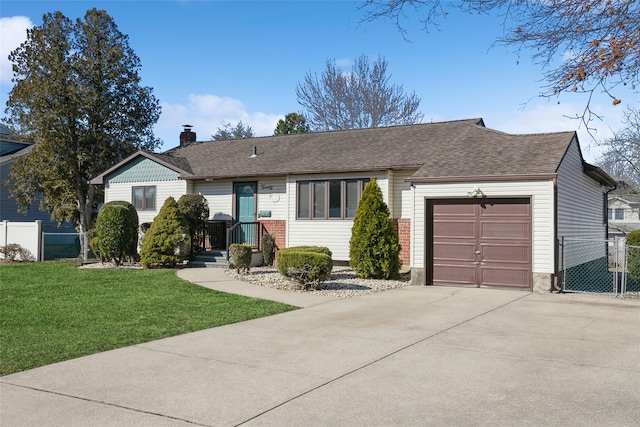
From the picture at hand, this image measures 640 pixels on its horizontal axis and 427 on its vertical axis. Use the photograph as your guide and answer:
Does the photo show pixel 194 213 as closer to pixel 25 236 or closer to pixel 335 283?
pixel 335 283

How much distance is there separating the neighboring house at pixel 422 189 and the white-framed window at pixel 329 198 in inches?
1.3

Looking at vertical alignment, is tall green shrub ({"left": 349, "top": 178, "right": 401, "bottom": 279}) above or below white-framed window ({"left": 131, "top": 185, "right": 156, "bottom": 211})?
below

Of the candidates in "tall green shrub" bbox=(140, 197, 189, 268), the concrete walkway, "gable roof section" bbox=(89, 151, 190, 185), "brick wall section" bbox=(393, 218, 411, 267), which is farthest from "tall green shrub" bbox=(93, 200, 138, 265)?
the concrete walkway

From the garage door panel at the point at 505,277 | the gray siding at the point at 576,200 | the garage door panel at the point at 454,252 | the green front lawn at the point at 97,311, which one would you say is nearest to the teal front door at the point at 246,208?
the green front lawn at the point at 97,311

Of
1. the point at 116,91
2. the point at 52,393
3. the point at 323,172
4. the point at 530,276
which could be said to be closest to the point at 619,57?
the point at 52,393

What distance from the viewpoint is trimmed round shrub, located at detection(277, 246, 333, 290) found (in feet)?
41.5

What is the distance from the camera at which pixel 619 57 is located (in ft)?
18.7

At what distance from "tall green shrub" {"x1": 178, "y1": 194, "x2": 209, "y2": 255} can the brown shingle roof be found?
1.13 metres

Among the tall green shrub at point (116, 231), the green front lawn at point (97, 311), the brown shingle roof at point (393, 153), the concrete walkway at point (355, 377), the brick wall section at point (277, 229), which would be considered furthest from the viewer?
the brick wall section at point (277, 229)

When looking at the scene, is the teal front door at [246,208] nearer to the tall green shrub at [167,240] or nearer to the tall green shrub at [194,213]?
the tall green shrub at [194,213]

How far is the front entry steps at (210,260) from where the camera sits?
57.8 feet

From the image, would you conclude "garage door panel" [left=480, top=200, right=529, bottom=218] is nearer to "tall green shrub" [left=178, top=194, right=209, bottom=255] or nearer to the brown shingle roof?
the brown shingle roof

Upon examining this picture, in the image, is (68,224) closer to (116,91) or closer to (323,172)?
(116,91)

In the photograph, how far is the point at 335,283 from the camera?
14.0 meters
